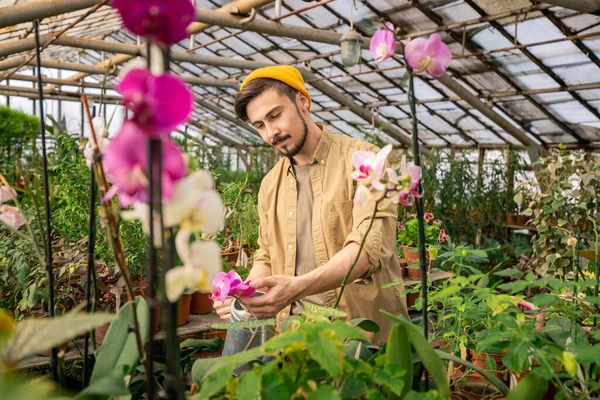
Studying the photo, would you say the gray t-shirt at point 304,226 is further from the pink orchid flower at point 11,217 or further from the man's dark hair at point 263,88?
the pink orchid flower at point 11,217

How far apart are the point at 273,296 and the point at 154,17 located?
0.88m

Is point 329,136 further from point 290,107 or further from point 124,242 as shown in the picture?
point 124,242

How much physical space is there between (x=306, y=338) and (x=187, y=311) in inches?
66.3

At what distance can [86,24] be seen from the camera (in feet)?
25.7

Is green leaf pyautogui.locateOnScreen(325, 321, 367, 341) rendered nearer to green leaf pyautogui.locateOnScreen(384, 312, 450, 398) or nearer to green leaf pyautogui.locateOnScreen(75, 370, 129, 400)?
green leaf pyautogui.locateOnScreen(384, 312, 450, 398)

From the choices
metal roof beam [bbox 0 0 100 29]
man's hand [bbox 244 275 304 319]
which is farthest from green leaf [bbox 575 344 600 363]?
metal roof beam [bbox 0 0 100 29]

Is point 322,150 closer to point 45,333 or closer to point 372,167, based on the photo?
point 372,167

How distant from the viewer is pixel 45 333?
1.54ft

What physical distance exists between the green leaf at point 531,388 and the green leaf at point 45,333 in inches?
22.1

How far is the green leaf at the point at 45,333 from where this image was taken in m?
0.46

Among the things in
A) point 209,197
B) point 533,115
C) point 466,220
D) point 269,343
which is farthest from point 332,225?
point 533,115

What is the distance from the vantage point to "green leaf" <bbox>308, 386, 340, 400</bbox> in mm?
547

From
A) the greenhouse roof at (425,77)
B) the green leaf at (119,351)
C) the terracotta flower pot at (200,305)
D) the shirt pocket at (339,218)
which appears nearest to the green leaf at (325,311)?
the green leaf at (119,351)

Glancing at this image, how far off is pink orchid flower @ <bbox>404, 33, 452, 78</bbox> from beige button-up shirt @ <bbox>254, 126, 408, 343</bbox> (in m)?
0.79
